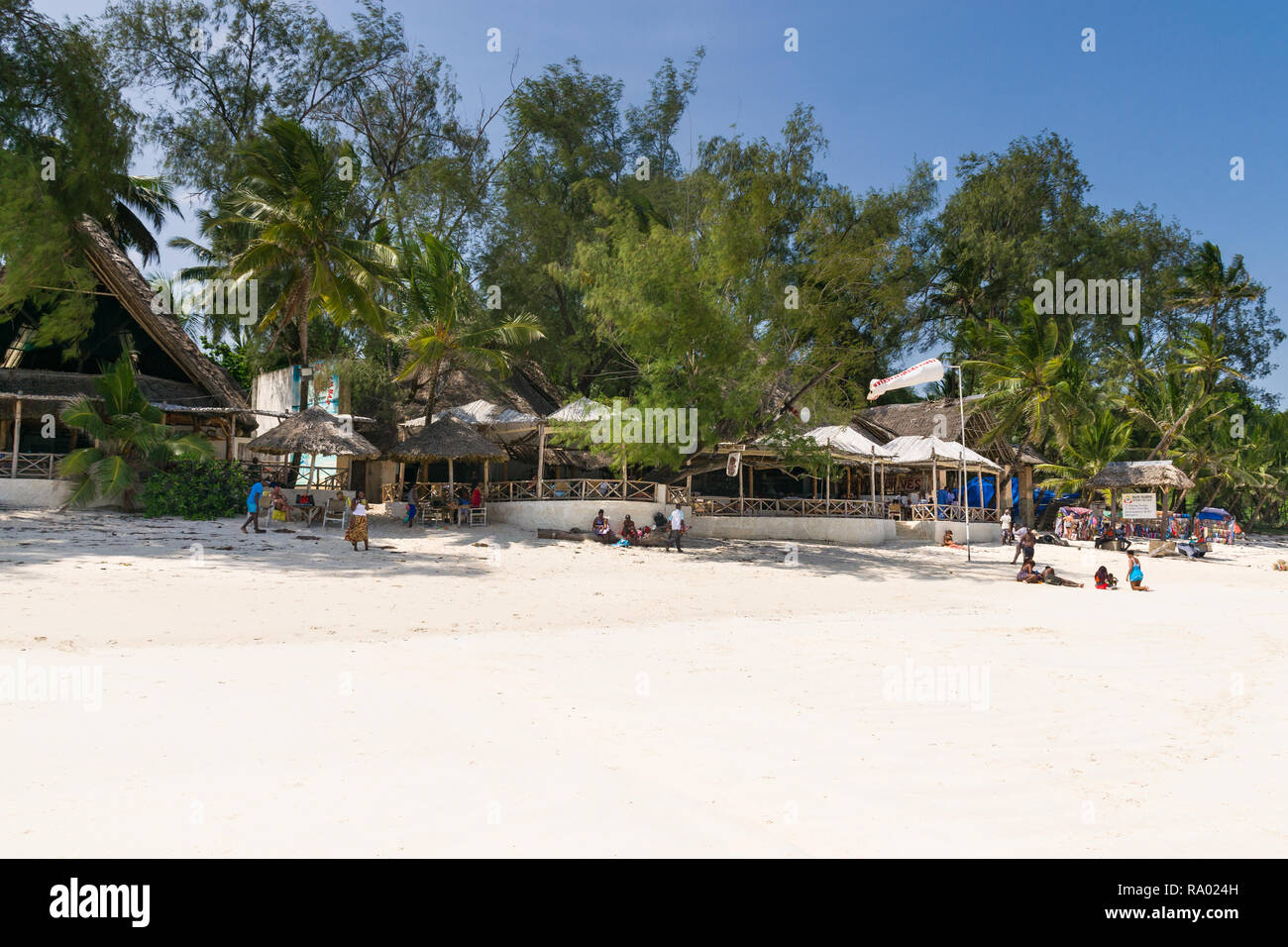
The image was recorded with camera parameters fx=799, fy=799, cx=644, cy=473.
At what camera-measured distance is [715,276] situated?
797 inches

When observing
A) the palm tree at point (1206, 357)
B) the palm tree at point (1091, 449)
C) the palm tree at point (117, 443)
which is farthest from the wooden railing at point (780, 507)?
the palm tree at point (1206, 357)

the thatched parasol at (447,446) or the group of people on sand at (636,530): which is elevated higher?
the thatched parasol at (447,446)

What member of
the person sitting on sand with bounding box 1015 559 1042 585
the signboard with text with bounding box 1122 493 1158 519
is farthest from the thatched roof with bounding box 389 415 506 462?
the signboard with text with bounding box 1122 493 1158 519

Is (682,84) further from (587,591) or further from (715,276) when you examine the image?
(587,591)

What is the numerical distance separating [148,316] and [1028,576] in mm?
22845

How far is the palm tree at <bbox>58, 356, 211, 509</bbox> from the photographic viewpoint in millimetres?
17000

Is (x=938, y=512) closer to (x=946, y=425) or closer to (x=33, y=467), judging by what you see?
(x=946, y=425)

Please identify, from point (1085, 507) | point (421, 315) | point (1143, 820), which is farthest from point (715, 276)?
point (1085, 507)

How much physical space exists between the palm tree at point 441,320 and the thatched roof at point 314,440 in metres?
3.80

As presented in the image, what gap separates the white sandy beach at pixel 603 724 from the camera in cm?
370

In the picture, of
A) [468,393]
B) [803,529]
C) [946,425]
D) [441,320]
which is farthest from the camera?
[946,425]

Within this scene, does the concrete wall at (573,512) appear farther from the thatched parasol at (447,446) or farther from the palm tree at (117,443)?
the palm tree at (117,443)

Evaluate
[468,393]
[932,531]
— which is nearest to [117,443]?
[468,393]

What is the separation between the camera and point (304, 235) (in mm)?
20844
